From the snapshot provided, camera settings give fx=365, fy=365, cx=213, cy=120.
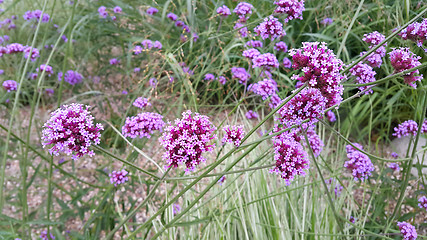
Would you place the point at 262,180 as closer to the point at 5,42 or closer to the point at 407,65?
the point at 407,65

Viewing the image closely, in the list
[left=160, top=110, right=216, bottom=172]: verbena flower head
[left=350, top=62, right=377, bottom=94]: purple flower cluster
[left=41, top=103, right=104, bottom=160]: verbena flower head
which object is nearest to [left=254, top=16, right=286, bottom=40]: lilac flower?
[left=350, top=62, right=377, bottom=94]: purple flower cluster

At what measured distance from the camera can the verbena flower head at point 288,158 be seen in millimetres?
905

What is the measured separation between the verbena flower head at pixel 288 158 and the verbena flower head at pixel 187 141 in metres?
0.20

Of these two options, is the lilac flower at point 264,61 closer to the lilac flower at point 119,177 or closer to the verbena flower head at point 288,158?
the verbena flower head at point 288,158

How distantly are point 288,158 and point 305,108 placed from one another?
5.5 inches

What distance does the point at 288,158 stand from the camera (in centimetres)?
90

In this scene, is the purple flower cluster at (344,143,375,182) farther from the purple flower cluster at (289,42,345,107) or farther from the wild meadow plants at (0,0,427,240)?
the purple flower cluster at (289,42,345,107)

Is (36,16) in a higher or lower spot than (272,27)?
higher

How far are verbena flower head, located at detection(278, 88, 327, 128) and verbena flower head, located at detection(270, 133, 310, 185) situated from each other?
65mm

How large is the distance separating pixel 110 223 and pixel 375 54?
4.42ft

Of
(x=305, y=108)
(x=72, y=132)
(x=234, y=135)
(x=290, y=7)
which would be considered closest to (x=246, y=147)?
(x=234, y=135)

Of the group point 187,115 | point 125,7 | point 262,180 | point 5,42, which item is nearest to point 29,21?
point 5,42

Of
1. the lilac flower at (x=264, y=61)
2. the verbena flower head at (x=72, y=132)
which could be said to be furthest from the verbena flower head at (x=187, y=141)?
the lilac flower at (x=264, y=61)

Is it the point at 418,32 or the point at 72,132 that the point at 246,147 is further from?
the point at 418,32
